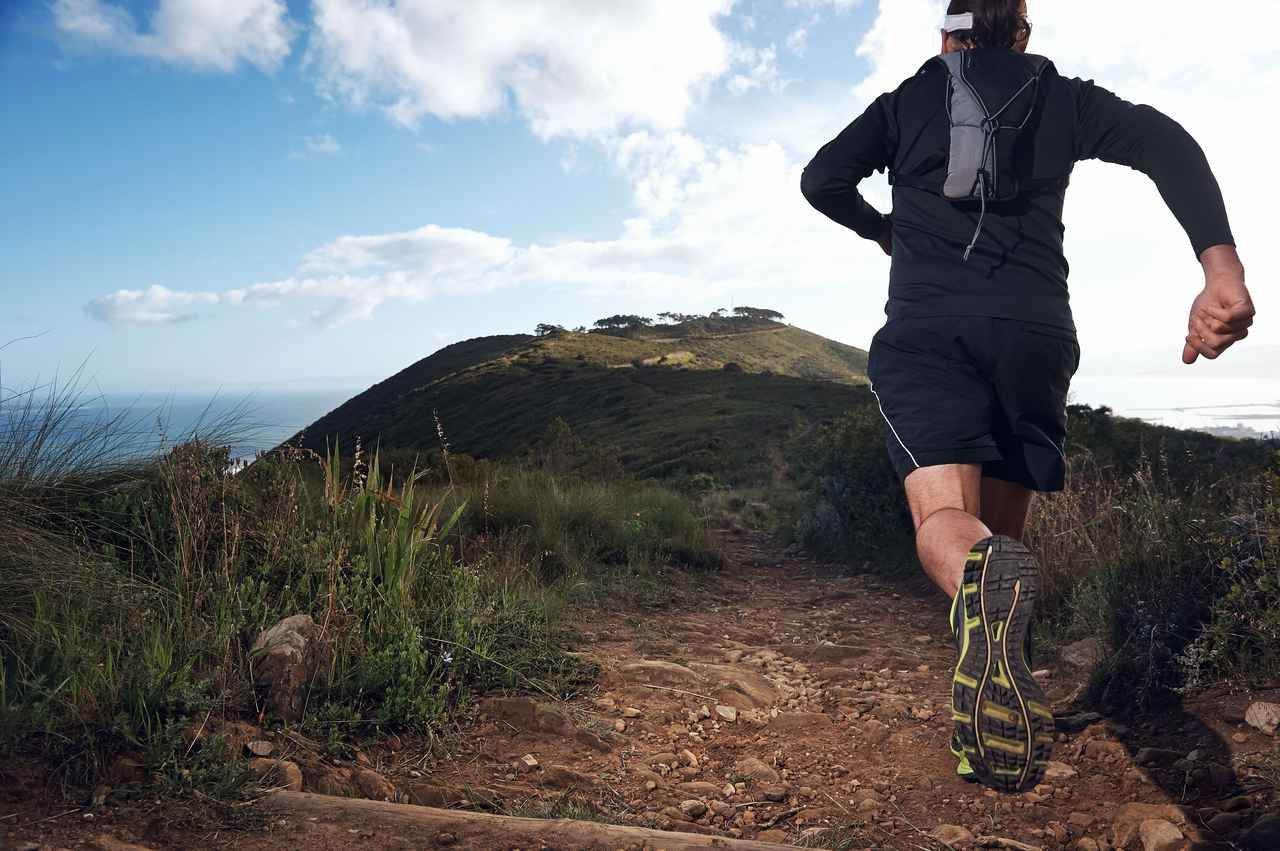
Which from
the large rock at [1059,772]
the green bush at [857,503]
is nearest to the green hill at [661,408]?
the green bush at [857,503]

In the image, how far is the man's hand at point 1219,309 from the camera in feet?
6.24

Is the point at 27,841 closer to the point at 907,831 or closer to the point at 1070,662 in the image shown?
the point at 907,831

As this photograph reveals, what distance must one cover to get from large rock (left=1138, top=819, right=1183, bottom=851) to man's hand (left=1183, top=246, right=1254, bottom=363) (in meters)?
1.19

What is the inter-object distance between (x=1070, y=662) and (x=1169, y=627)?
26.0 inches

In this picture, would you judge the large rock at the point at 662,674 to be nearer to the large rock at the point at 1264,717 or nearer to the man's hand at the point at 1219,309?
the large rock at the point at 1264,717

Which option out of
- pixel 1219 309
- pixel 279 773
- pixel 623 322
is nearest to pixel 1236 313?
pixel 1219 309

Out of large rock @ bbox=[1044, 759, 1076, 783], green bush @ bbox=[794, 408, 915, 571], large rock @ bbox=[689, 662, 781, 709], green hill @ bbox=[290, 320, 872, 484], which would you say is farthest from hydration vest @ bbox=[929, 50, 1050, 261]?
green hill @ bbox=[290, 320, 872, 484]

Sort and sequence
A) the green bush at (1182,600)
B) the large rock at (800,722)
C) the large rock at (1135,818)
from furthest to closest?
the large rock at (800,722)
the green bush at (1182,600)
the large rock at (1135,818)

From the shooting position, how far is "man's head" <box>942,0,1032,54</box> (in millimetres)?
2297

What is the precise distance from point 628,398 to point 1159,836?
38941 millimetres

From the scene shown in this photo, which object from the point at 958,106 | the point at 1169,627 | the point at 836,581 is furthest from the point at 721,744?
the point at 836,581

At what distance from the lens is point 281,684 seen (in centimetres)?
276

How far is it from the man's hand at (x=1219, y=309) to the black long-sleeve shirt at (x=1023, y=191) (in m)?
0.06

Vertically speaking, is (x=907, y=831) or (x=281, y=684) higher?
(x=281, y=684)
